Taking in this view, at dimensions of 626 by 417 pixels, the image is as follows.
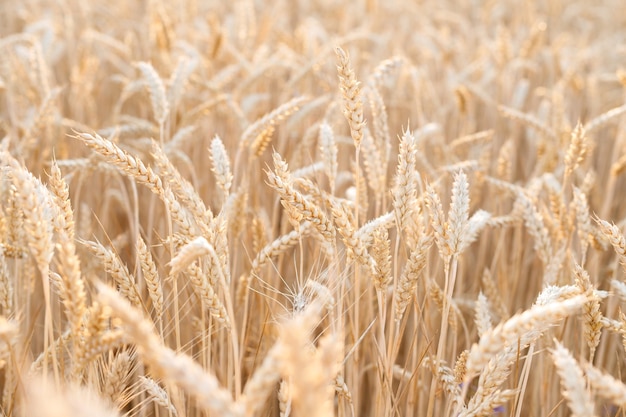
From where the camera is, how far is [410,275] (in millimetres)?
1157

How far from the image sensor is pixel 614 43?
4445 mm

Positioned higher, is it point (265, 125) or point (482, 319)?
point (265, 125)

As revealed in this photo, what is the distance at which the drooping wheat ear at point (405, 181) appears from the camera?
1.15 meters

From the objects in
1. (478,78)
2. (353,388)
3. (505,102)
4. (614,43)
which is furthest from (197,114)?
(614,43)

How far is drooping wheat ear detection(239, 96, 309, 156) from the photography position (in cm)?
161

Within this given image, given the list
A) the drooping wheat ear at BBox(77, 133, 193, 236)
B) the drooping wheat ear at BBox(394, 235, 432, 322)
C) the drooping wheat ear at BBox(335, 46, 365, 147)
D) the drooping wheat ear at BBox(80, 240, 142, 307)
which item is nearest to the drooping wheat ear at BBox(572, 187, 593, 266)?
the drooping wheat ear at BBox(394, 235, 432, 322)

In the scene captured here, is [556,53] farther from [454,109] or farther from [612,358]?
[612,358]

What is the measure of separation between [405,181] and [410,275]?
0.58 ft

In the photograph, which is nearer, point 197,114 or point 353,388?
point 353,388

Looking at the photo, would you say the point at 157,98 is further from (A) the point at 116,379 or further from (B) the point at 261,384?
(B) the point at 261,384

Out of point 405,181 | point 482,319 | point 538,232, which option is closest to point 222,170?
point 405,181

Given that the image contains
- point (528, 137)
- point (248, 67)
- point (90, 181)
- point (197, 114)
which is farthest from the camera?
point (528, 137)

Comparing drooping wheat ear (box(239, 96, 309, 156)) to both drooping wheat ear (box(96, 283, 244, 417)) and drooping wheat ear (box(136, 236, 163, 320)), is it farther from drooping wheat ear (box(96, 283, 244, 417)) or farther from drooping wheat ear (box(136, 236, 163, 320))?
drooping wheat ear (box(96, 283, 244, 417))

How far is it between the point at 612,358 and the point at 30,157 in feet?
6.45
